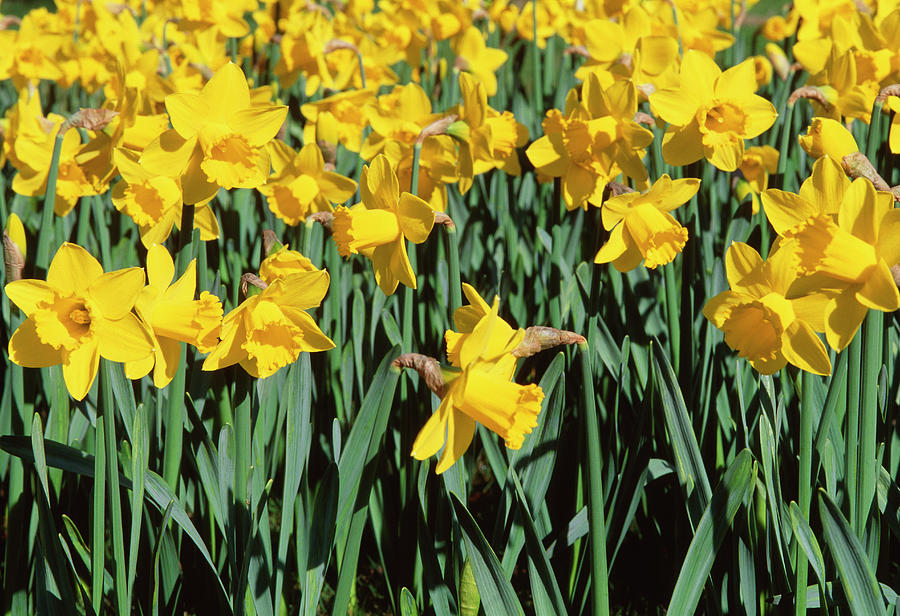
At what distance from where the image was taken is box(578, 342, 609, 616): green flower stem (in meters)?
1.20

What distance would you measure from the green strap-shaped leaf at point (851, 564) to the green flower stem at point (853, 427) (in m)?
0.12

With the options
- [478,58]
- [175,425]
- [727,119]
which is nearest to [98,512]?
[175,425]

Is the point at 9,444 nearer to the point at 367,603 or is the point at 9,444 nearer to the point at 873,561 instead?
the point at 367,603

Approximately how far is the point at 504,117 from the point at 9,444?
133cm

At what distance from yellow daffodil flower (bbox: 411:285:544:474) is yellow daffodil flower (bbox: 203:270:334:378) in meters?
0.26

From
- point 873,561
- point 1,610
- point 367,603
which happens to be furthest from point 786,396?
point 1,610

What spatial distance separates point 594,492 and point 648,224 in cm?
59

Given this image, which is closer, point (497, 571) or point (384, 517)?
point (497, 571)

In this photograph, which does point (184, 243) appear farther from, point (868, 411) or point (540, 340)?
point (868, 411)

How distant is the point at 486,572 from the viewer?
4.29 ft

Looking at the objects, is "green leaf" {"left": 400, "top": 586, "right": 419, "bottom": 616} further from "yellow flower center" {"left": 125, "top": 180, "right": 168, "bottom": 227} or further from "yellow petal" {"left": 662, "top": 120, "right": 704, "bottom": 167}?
"yellow petal" {"left": 662, "top": 120, "right": 704, "bottom": 167}

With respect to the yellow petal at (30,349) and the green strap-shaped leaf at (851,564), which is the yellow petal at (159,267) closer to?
the yellow petal at (30,349)

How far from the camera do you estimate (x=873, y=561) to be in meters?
1.48

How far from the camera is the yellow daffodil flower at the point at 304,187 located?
6.52 feet
